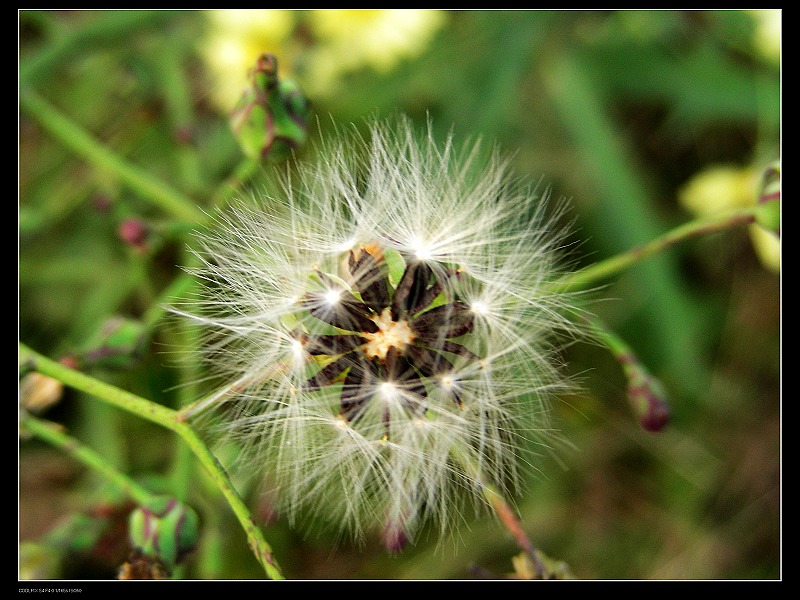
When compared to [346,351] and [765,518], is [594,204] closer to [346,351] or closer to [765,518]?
[765,518]

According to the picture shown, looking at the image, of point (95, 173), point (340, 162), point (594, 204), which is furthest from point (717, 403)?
point (95, 173)

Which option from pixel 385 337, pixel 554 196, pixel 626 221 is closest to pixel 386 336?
pixel 385 337

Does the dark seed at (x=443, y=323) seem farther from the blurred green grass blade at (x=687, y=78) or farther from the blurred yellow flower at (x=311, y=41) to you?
the blurred green grass blade at (x=687, y=78)

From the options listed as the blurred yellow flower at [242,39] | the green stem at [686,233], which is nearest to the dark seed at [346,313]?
the green stem at [686,233]

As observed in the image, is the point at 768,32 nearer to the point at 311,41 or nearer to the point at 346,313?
the point at 311,41

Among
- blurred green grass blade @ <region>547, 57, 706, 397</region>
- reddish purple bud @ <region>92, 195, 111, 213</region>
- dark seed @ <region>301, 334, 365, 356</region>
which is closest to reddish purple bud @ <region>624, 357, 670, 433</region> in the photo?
dark seed @ <region>301, 334, 365, 356</region>

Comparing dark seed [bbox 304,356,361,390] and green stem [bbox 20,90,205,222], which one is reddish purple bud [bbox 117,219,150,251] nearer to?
green stem [bbox 20,90,205,222]

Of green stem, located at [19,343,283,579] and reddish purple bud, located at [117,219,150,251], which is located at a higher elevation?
reddish purple bud, located at [117,219,150,251]
